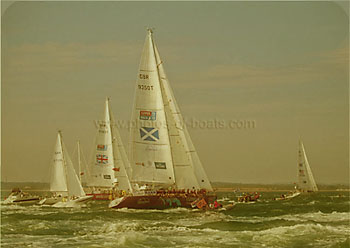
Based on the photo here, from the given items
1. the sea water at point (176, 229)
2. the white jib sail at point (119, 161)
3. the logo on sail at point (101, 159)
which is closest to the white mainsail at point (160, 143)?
the sea water at point (176, 229)

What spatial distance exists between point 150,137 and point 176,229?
24.2ft

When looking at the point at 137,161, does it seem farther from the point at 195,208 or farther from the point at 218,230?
the point at 218,230

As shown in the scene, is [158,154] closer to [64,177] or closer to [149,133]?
[149,133]

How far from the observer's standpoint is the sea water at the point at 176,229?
20.4 metres

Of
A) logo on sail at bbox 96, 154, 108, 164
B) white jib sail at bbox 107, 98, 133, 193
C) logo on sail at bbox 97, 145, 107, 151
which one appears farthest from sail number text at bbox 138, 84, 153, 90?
logo on sail at bbox 96, 154, 108, 164

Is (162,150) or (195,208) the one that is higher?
(162,150)

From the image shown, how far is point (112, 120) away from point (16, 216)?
13205mm

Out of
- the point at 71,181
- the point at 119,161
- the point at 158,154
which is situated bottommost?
the point at 71,181

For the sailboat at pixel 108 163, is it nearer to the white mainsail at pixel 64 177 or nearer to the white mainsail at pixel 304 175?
the white mainsail at pixel 64 177

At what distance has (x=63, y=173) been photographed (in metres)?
37.4

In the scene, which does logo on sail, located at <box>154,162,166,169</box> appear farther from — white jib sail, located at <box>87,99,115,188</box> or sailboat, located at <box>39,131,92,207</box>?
white jib sail, located at <box>87,99,115,188</box>

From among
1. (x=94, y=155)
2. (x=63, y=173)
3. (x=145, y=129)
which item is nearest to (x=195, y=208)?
(x=145, y=129)

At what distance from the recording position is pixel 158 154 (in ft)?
95.5

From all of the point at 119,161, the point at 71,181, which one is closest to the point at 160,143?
the point at 71,181
